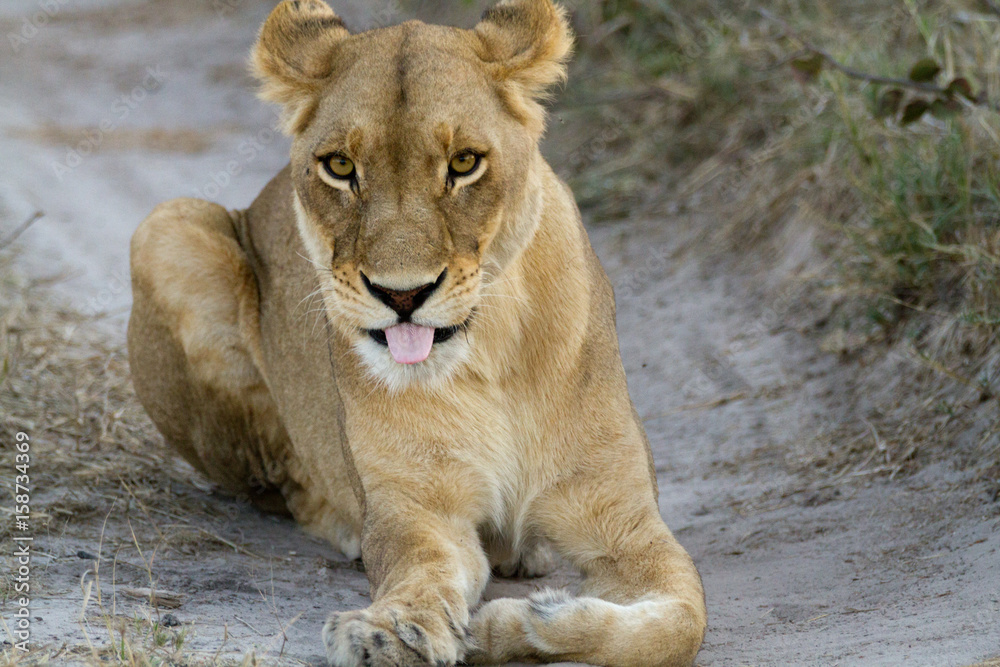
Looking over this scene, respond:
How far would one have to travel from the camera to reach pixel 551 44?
337 cm

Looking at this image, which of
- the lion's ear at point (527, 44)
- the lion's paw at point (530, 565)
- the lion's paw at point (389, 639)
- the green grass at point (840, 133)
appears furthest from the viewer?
the green grass at point (840, 133)

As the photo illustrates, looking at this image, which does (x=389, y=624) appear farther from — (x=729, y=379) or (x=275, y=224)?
(x=729, y=379)

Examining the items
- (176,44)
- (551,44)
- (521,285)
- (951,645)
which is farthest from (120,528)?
(176,44)

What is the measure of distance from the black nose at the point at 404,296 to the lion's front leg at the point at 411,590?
0.67 m

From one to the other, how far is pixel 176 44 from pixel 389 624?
45.4 feet

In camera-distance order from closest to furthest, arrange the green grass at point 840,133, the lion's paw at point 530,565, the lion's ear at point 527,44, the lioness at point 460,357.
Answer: the lioness at point 460,357 → the lion's ear at point 527,44 → the lion's paw at point 530,565 → the green grass at point 840,133

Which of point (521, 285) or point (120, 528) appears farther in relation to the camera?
point (120, 528)

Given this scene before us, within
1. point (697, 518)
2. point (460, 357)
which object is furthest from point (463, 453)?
point (697, 518)

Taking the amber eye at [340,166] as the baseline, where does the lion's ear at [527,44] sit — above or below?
above

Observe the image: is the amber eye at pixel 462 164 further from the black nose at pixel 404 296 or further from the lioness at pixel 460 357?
the black nose at pixel 404 296

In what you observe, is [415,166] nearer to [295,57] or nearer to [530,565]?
[295,57]

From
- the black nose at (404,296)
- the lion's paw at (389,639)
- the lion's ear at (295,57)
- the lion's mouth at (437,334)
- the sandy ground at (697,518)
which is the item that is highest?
the lion's ear at (295,57)

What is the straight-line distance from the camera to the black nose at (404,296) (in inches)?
112

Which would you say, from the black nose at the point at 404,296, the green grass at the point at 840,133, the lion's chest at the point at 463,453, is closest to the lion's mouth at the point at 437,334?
the black nose at the point at 404,296
